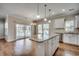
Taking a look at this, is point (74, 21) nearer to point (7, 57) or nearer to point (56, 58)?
point (56, 58)

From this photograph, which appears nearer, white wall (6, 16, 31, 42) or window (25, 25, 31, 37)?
white wall (6, 16, 31, 42)

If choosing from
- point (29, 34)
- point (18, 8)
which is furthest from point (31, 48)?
point (18, 8)

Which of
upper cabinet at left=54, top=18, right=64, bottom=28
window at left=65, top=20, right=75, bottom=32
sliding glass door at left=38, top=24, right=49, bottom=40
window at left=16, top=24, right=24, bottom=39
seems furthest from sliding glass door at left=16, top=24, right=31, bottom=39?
window at left=65, top=20, right=75, bottom=32

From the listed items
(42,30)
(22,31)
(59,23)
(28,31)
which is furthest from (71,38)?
(22,31)

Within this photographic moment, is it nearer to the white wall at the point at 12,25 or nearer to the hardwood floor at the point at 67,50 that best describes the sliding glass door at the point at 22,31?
the white wall at the point at 12,25

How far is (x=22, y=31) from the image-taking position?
1849 mm

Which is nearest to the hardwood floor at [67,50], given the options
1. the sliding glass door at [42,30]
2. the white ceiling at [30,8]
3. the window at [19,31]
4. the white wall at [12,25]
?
the sliding glass door at [42,30]

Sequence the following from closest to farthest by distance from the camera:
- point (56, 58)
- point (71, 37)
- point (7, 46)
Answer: point (7, 46) < point (56, 58) < point (71, 37)

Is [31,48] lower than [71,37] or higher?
lower

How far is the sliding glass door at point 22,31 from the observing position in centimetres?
177

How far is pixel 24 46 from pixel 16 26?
1.63 ft

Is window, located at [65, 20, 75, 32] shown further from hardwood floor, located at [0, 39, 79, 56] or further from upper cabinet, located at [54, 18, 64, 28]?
hardwood floor, located at [0, 39, 79, 56]

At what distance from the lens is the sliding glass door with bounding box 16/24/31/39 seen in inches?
69.6

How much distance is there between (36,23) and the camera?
1835mm
